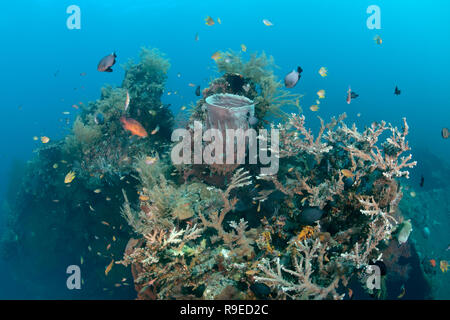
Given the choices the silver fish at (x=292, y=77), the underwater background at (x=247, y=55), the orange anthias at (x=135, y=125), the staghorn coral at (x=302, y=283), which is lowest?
the staghorn coral at (x=302, y=283)

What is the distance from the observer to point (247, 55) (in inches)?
1694

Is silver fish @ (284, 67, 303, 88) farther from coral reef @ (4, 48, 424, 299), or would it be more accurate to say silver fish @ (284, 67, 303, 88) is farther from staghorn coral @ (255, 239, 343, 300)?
staghorn coral @ (255, 239, 343, 300)

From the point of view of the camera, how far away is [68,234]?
29.6 ft

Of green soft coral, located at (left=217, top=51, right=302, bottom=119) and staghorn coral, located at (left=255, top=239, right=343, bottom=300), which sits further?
green soft coral, located at (left=217, top=51, right=302, bottom=119)

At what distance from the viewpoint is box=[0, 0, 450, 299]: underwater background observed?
139ft

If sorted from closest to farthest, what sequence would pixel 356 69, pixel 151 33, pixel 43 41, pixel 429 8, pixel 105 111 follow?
pixel 105 111, pixel 356 69, pixel 43 41, pixel 151 33, pixel 429 8

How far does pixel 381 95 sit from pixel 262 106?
59143 millimetres

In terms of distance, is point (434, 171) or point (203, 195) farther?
point (434, 171)

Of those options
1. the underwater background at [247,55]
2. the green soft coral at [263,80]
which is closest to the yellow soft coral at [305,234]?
the green soft coral at [263,80]

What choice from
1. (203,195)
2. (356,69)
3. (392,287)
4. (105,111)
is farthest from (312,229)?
(356,69)

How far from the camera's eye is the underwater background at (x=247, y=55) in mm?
42406

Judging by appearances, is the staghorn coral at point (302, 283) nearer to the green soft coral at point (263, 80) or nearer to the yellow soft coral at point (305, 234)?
the yellow soft coral at point (305, 234)

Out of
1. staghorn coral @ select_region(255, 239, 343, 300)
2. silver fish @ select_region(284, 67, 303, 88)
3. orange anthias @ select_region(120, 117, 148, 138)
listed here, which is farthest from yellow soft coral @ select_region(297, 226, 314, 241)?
orange anthias @ select_region(120, 117, 148, 138)

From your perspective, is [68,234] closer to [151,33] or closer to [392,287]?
[392,287]
